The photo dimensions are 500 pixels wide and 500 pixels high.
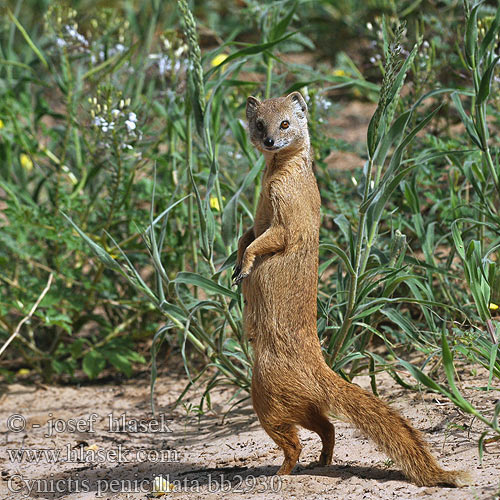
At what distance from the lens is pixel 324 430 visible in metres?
2.81

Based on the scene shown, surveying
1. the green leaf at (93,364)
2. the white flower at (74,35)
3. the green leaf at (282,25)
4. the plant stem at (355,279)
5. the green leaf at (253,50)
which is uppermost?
the white flower at (74,35)

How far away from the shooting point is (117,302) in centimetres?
427

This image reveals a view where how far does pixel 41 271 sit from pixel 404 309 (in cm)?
231

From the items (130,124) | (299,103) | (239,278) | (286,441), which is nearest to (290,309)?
(239,278)

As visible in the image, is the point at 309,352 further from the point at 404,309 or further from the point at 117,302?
the point at 117,302

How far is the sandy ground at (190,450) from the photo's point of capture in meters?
2.66

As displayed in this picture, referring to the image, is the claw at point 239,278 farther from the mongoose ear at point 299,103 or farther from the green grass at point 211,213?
the mongoose ear at point 299,103

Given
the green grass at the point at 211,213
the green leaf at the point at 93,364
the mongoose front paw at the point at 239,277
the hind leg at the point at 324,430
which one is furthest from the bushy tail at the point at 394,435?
the green leaf at the point at 93,364

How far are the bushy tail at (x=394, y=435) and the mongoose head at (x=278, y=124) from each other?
0.97 metres

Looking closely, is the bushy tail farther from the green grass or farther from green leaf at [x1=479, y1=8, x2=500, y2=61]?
green leaf at [x1=479, y1=8, x2=500, y2=61]

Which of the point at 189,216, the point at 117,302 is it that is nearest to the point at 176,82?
the point at 189,216

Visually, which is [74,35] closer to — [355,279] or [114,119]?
[114,119]

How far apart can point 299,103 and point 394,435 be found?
1.37 meters

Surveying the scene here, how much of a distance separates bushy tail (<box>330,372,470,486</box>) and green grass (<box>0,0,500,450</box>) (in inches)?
14.0
